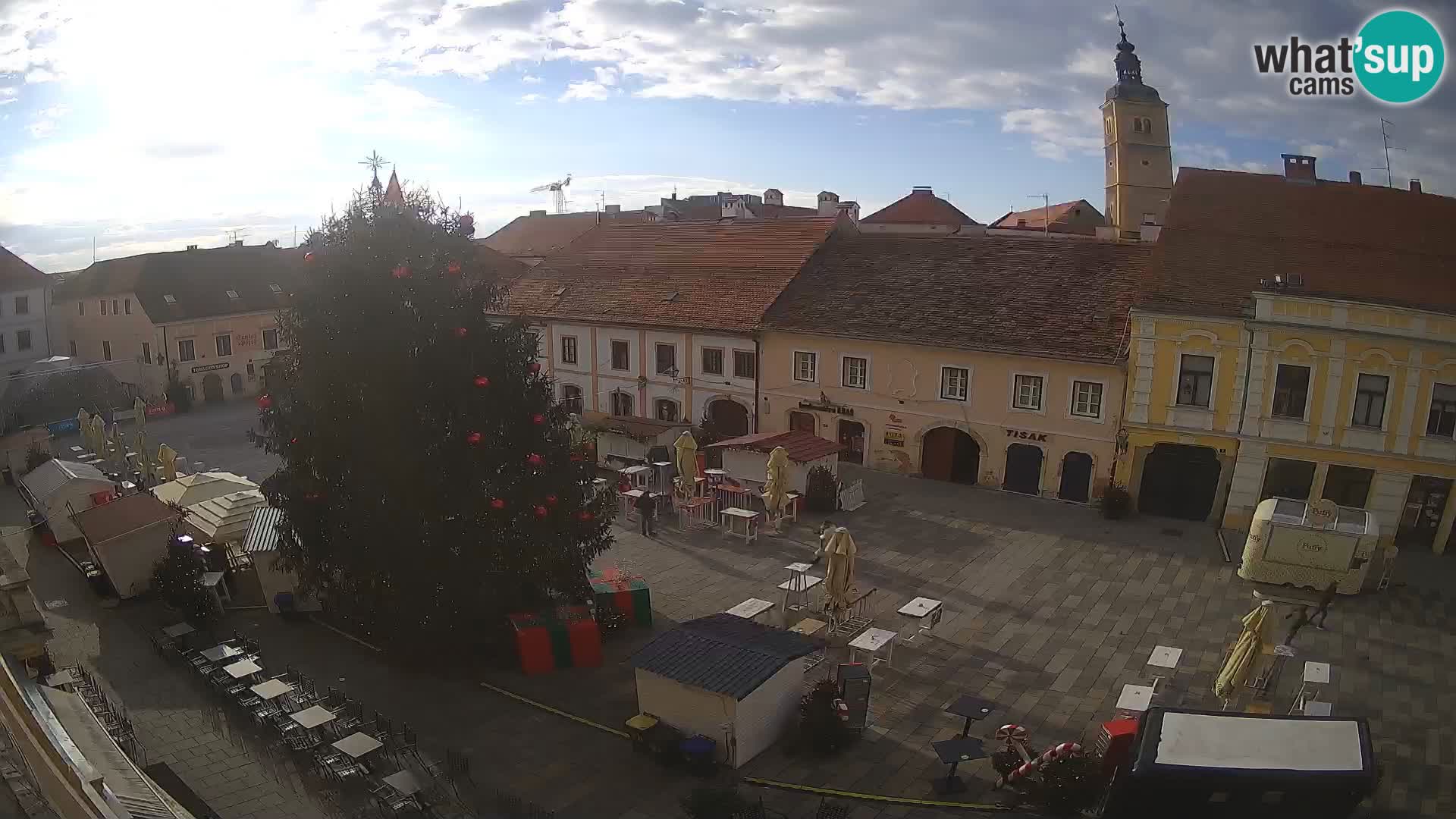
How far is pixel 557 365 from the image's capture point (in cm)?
3931

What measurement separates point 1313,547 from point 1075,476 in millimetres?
7695

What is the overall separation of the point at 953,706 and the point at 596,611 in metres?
7.67

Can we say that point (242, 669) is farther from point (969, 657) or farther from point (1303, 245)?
point (1303, 245)

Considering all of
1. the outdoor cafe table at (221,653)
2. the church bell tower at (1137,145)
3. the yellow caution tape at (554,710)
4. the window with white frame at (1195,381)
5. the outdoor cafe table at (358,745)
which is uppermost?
the church bell tower at (1137,145)

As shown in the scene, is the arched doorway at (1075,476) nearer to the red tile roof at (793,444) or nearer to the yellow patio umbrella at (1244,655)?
the red tile roof at (793,444)

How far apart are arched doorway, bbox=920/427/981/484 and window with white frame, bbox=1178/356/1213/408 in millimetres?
6438

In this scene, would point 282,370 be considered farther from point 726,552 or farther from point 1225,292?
point 1225,292

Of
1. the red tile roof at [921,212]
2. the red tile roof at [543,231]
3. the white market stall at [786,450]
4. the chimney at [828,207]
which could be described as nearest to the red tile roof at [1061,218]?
the red tile roof at [921,212]

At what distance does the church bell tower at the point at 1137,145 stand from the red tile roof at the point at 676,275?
2886 cm

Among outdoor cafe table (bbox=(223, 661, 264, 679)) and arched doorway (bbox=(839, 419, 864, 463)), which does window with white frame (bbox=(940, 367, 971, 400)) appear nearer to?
arched doorway (bbox=(839, 419, 864, 463))

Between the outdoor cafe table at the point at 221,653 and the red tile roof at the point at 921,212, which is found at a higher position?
the red tile roof at the point at 921,212

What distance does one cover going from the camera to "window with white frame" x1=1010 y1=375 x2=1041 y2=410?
2895cm

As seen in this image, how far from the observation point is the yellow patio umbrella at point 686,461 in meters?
27.2

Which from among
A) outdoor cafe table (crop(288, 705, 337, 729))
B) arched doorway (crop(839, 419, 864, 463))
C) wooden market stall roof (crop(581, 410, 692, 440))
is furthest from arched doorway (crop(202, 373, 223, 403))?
outdoor cafe table (crop(288, 705, 337, 729))
